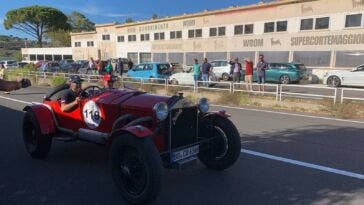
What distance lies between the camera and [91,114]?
6.20 m

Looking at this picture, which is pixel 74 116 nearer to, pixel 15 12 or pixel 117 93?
pixel 117 93

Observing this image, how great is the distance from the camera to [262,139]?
8359 millimetres

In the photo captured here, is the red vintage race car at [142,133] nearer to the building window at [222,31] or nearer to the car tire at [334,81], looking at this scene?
the car tire at [334,81]

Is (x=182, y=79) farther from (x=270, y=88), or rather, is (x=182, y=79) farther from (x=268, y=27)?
(x=268, y=27)

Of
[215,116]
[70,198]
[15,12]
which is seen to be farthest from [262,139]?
[15,12]

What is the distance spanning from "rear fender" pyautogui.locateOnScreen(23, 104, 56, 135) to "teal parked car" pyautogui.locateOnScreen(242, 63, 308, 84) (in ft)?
65.1

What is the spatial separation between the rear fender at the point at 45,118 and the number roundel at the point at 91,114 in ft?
2.90

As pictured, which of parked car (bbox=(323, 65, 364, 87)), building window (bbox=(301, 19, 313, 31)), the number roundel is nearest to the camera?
the number roundel

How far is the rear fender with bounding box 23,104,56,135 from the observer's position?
6802 millimetres

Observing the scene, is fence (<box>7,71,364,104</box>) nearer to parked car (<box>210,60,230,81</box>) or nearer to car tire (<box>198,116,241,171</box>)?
parked car (<box>210,60,230,81</box>)

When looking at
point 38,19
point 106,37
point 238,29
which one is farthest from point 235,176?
point 38,19

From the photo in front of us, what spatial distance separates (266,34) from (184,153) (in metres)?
32.4

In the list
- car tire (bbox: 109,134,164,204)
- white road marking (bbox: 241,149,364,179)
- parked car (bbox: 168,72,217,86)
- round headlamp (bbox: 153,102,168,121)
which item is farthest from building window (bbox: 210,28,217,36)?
car tire (bbox: 109,134,164,204)

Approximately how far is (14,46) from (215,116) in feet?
437
